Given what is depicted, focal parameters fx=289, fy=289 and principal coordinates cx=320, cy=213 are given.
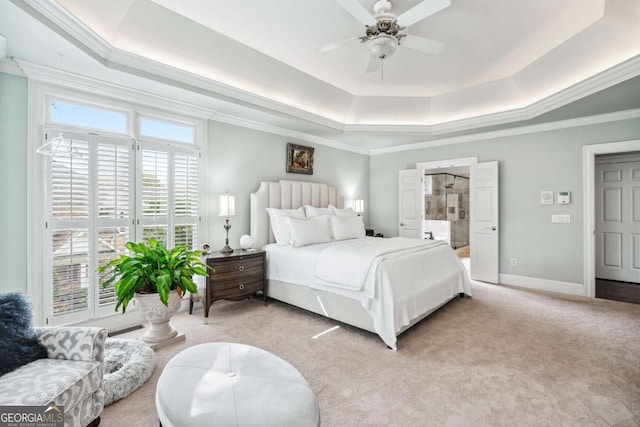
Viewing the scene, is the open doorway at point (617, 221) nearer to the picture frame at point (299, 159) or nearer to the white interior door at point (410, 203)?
the white interior door at point (410, 203)

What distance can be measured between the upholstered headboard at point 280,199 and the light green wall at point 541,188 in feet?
8.58

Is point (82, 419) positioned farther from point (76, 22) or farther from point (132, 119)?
point (132, 119)

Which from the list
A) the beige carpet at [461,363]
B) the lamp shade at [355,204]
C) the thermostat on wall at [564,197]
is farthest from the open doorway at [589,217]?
the lamp shade at [355,204]

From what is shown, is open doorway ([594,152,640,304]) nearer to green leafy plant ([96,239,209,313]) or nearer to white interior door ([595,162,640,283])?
white interior door ([595,162,640,283])

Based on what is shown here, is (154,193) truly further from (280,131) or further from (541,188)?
(541,188)

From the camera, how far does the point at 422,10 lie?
2189 millimetres

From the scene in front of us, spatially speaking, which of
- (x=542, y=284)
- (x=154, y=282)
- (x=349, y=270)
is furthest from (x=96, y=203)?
(x=542, y=284)

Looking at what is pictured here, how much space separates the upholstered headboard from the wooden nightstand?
1.43ft

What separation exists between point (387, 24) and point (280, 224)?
266cm

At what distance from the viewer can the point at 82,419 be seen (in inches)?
59.9

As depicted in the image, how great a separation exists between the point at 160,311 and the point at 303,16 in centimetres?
311

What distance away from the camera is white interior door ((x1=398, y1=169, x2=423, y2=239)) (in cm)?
583

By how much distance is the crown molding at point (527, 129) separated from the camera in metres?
3.96

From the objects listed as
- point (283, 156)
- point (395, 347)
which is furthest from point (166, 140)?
point (395, 347)
